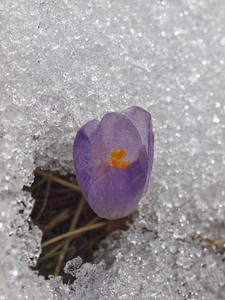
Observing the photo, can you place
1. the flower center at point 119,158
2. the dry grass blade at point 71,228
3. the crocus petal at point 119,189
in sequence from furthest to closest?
the dry grass blade at point 71,228 < the flower center at point 119,158 < the crocus petal at point 119,189

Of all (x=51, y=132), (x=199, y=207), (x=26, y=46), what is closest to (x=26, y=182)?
(x=51, y=132)

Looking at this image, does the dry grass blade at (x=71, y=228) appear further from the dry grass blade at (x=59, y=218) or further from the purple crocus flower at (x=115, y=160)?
the purple crocus flower at (x=115, y=160)

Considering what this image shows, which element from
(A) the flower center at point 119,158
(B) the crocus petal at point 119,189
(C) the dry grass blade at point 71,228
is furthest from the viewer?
(C) the dry grass blade at point 71,228

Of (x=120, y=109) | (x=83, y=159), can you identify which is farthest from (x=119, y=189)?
(x=120, y=109)

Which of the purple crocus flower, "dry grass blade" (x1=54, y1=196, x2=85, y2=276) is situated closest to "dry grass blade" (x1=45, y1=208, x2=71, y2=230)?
"dry grass blade" (x1=54, y1=196, x2=85, y2=276)

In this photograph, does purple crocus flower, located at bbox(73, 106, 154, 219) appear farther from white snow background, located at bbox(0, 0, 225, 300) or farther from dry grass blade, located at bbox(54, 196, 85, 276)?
dry grass blade, located at bbox(54, 196, 85, 276)

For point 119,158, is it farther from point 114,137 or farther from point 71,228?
point 71,228

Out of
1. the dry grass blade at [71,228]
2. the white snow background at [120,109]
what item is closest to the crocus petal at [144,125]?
the white snow background at [120,109]

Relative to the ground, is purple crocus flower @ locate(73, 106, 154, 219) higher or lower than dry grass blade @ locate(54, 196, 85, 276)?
higher
